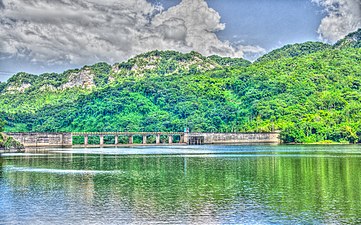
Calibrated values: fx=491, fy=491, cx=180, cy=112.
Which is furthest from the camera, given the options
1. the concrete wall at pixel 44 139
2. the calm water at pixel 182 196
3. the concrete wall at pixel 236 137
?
the concrete wall at pixel 236 137

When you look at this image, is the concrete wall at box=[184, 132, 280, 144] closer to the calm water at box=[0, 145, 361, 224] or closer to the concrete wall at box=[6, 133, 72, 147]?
the concrete wall at box=[6, 133, 72, 147]

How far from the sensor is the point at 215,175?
51531 millimetres

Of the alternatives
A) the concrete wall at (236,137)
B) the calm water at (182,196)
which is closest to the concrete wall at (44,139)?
the concrete wall at (236,137)

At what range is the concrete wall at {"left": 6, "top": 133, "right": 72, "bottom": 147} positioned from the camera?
129125mm

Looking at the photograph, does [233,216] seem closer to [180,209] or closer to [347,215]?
[180,209]

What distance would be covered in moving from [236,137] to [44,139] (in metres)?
61.8

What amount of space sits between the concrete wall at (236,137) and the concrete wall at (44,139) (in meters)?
41.5

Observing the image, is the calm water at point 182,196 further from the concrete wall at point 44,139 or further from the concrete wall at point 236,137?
the concrete wall at point 236,137

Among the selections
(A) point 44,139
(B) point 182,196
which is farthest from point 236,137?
(B) point 182,196

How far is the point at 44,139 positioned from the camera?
440ft

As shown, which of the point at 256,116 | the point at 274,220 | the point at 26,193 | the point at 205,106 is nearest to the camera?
the point at 274,220

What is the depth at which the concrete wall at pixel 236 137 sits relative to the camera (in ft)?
524

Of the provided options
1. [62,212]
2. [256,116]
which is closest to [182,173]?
[62,212]

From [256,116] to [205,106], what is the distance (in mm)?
22398
